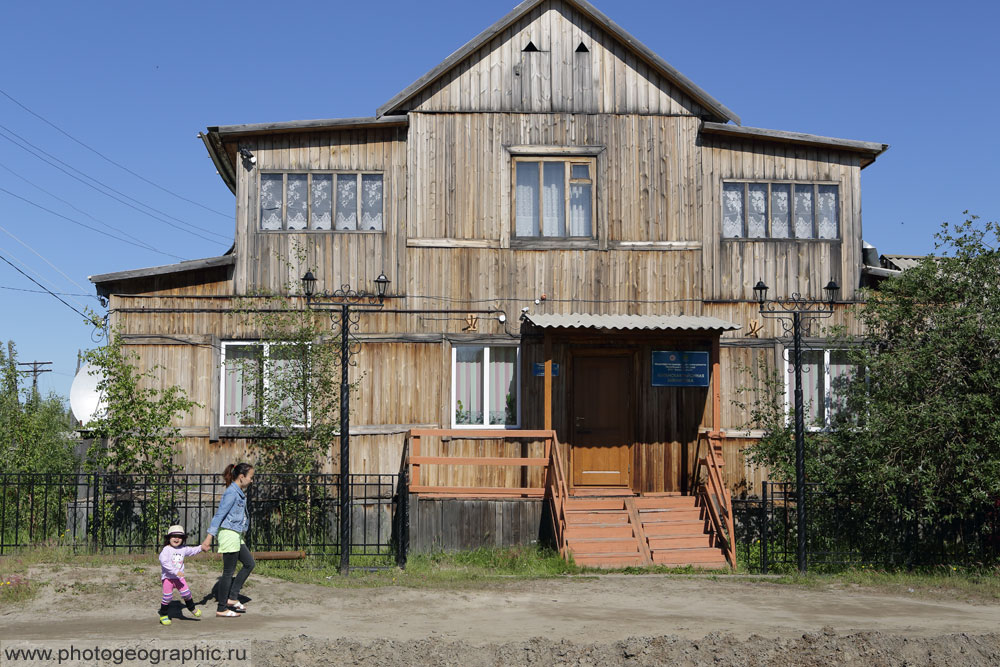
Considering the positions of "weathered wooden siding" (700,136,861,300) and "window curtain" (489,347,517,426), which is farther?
"weathered wooden siding" (700,136,861,300)

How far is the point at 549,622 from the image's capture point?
33.0 ft

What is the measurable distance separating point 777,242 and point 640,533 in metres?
5.93

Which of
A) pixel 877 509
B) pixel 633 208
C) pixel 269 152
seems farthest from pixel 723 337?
pixel 269 152

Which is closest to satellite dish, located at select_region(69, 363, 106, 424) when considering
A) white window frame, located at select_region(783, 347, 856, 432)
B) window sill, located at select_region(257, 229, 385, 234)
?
window sill, located at select_region(257, 229, 385, 234)

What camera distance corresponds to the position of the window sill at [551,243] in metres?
16.1

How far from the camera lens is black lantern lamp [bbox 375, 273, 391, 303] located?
49.2 ft

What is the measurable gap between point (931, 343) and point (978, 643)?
5880mm

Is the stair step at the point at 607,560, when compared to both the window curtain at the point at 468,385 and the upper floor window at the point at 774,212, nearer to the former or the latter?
the window curtain at the point at 468,385

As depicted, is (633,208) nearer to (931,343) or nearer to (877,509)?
(931,343)

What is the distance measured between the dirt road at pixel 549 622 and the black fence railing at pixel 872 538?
136 cm

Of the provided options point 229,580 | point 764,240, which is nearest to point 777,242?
point 764,240

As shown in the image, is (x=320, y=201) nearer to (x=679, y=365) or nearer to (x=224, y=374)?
(x=224, y=374)

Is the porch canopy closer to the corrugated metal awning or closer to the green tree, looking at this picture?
the corrugated metal awning

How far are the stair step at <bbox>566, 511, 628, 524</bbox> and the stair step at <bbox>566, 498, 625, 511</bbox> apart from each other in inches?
7.8
